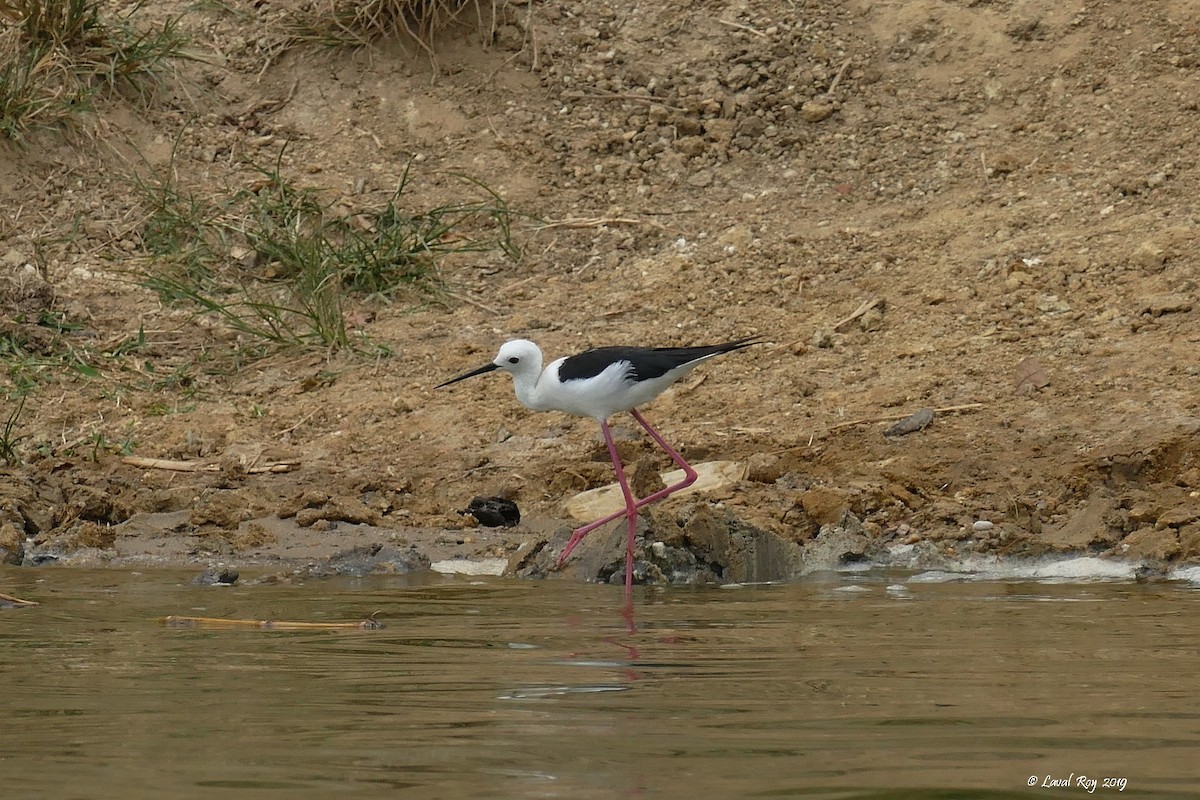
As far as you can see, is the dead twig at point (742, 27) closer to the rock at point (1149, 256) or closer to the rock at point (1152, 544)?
the rock at point (1149, 256)

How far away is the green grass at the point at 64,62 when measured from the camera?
11.2 meters

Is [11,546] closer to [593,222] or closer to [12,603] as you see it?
[12,603]

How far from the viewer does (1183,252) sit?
8.67m

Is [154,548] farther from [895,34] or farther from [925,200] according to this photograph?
[895,34]

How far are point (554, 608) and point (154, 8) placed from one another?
27.8ft

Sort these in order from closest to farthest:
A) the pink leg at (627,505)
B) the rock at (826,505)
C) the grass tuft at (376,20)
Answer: the pink leg at (627,505) → the rock at (826,505) → the grass tuft at (376,20)

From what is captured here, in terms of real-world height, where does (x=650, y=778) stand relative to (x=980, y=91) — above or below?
below

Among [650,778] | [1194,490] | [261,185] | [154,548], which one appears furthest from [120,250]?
[650,778]

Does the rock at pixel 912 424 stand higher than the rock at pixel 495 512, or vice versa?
the rock at pixel 912 424

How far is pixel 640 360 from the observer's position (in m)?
6.87

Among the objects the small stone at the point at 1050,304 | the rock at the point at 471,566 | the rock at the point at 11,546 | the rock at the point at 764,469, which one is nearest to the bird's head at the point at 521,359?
the rock at the point at 471,566

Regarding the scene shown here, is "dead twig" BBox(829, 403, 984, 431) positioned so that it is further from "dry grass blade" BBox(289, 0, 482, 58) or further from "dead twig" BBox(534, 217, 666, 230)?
"dry grass blade" BBox(289, 0, 482, 58)

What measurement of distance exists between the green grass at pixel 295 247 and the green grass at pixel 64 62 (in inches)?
→ 32.2

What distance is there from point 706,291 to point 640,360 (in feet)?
9.20
